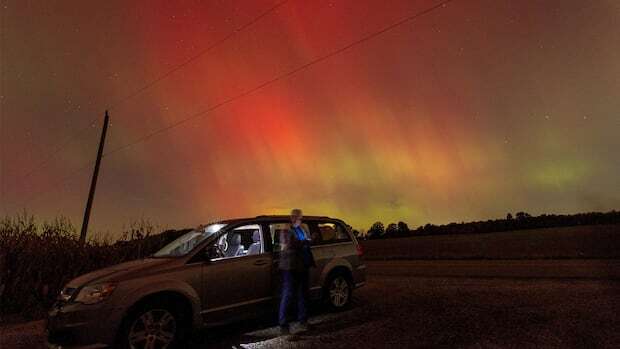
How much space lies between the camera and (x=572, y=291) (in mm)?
9180

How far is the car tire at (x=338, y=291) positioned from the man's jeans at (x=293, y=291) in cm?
117

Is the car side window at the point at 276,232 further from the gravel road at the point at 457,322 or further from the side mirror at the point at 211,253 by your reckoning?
the gravel road at the point at 457,322

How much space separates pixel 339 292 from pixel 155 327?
3.42 m

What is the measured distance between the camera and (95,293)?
557 centimetres

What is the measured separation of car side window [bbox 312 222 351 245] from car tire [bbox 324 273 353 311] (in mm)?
623

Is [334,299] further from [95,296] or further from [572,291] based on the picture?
[572,291]

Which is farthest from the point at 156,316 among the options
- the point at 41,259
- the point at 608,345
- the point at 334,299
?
the point at 41,259

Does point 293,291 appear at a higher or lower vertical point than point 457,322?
higher

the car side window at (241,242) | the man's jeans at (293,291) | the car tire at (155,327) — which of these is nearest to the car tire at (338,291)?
the man's jeans at (293,291)

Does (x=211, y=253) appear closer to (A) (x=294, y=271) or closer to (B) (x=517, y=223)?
(A) (x=294, y=271)

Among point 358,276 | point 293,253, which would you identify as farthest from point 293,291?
point 358,276

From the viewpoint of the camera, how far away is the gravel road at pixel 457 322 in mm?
5863

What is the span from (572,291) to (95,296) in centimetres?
864

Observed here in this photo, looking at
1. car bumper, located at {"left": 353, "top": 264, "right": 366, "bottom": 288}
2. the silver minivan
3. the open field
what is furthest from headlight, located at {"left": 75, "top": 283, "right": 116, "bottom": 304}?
the open field
